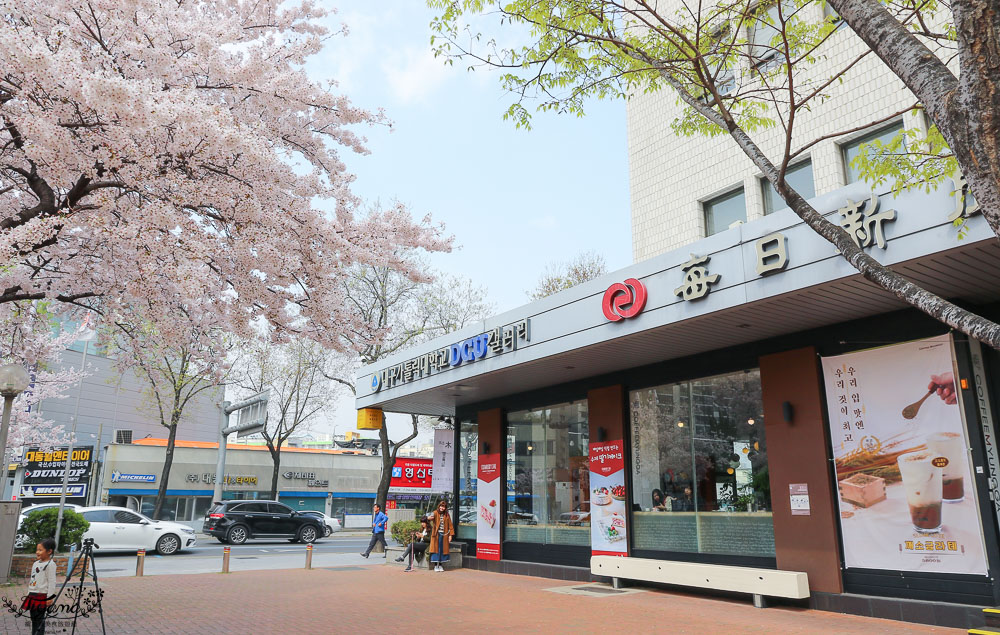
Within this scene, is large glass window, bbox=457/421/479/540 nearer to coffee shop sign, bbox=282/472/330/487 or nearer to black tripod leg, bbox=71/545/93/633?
black tripod leg, bbox=71/545/93/633

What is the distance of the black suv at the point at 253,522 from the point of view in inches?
1017

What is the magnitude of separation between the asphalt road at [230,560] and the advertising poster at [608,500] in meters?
8.00

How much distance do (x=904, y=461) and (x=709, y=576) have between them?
3.43 meters

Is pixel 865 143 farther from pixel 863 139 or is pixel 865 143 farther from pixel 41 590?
pixel 41 590

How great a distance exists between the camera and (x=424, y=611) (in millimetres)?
10125

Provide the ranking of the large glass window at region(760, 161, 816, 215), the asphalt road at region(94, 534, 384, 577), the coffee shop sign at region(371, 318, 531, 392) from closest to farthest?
the coffee shop sign at region(371, 318, 531, 392), the large glass window at region(760, 161, 816, 215), the asphalt road at region(94, 534, 384, 577)

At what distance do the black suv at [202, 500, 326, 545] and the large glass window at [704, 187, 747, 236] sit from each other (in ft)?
65.7

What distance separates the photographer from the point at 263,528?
26594 millimetres

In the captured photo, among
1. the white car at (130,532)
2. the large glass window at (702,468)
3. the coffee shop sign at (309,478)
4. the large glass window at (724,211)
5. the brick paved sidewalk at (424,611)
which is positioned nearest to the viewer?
the brick paved sidewalk at (424,611)

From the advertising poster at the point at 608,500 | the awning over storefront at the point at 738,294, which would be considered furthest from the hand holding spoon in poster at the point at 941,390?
the advertising poster at the point at 608,500

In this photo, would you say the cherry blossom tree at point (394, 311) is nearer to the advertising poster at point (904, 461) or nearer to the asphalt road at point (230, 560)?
the asphalt road at point (230, 560)

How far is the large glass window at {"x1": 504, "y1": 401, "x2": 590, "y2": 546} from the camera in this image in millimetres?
14422

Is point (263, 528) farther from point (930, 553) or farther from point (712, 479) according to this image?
point (930, 553)

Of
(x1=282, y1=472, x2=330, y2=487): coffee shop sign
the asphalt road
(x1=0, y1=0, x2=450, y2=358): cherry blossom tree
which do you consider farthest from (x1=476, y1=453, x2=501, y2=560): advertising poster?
(x1=282, y1=472, x2=330, y2=487): coffee shop sign
